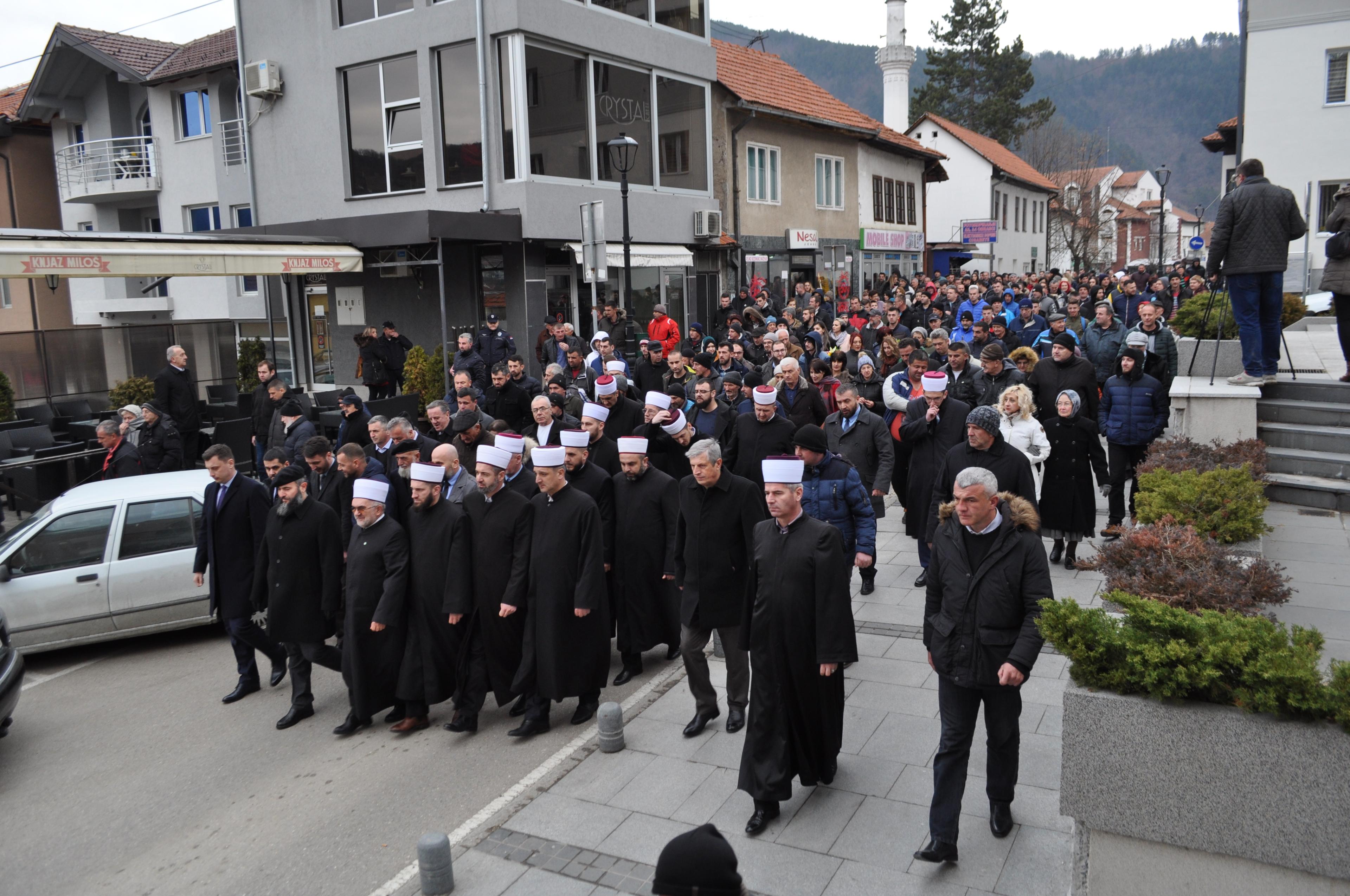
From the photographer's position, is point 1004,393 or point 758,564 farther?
point 1004,393

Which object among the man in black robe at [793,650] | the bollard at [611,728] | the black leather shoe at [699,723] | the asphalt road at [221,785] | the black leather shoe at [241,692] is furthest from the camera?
the black leather shoe at [241,692]

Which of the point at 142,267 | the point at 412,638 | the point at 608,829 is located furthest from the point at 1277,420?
the point at 142,267

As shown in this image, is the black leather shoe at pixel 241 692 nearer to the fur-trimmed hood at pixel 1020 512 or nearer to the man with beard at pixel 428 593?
the man with beard at pixel 428 593

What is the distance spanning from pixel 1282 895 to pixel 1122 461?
654cm

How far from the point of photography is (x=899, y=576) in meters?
9.98

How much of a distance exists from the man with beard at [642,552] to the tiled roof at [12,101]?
104ft

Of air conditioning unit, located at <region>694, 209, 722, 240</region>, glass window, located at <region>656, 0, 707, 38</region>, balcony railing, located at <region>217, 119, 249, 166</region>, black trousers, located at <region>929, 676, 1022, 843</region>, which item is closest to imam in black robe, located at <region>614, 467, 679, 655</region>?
black trousers, located at <region>929, 676, 1022, 843</region>

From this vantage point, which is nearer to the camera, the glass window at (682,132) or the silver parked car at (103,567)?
the silver parked car at (103,567)

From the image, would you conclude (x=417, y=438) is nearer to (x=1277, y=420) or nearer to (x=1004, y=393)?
(x=1004, y=393)

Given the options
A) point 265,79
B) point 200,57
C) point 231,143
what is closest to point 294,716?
point 265,79

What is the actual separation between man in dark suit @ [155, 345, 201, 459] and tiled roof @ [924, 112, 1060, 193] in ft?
155

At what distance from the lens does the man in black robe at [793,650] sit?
5508 millimetres

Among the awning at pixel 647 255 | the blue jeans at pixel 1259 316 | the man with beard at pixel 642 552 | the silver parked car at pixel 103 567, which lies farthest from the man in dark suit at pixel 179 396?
the blue jeans at pixel 1259 316

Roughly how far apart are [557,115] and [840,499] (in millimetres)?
15224
